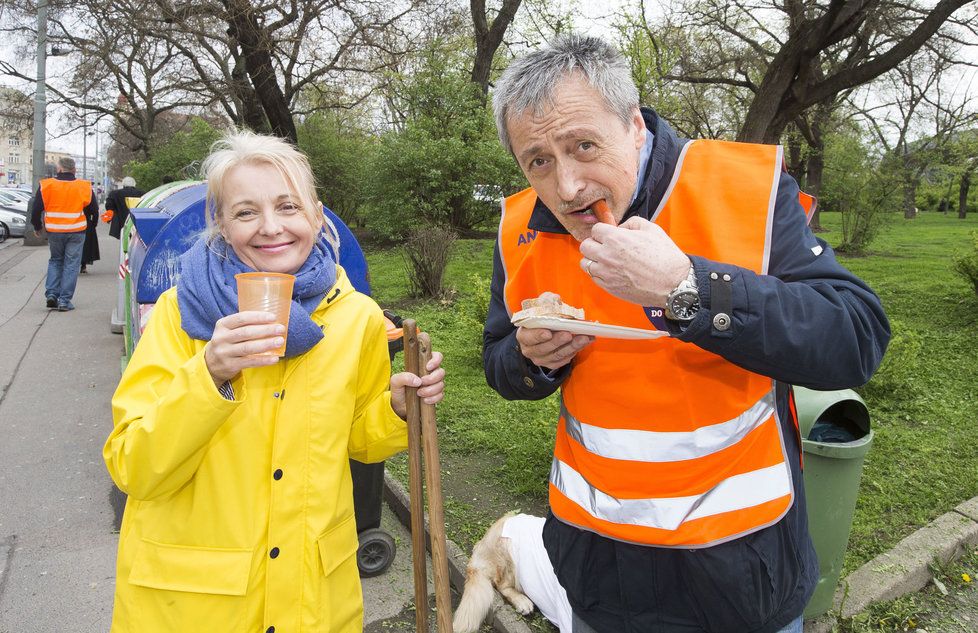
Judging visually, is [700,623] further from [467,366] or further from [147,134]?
[147,134]

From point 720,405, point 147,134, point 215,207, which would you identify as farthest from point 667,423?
point 147,134

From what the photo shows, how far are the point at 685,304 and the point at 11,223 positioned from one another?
27.4m

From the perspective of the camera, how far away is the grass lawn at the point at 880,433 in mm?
4059

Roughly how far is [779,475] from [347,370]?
1145mm

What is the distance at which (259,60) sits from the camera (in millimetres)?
14414

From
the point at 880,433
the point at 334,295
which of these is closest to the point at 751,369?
the point at 334,295

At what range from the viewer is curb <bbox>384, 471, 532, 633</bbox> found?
3.11 metres

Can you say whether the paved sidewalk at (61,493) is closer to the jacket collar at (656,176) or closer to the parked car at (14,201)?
the jacket collar at (656,176)

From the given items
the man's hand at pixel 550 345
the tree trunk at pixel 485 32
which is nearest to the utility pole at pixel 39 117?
the tree trunk at pixel 485 32

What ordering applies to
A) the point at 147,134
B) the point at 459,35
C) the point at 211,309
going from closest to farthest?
the point at 211,309
the point at 459,35
the point at 147,134

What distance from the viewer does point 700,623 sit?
5.19 feet

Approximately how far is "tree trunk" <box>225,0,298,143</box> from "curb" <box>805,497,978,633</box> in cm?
1230

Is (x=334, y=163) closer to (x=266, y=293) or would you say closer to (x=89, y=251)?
(x=89, y=251)

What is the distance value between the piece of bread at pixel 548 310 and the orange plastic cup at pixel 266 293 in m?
0.54
